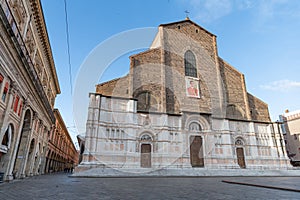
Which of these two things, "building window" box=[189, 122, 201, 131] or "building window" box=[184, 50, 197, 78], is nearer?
"building window" box=[189, 122, 201, 131]

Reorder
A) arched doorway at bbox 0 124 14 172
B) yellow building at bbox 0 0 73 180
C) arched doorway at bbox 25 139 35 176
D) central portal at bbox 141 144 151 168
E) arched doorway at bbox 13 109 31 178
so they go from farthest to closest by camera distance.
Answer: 1. central portal at bbox 141 144 151 168
2. arched doorway at bbox 25 139 35 176
3. arched doorway at bbox 13 109 31 178
4. arched doorway at bbox 0 124 14 172
5. yellow building at bbox 0 0 73 180

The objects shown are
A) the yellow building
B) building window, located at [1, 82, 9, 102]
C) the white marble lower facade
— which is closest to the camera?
the yellow building

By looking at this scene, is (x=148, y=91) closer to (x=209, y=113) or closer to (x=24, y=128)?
(x=209, y=113)

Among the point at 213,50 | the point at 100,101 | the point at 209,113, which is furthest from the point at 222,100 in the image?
the point at 100,101

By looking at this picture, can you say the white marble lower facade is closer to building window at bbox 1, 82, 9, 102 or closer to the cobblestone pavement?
building window at bbox 1, 82, 9, 102

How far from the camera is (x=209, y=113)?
1928cm

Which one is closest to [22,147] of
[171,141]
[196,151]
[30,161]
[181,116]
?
[30,161]

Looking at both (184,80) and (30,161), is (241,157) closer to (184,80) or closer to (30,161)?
(184,80)

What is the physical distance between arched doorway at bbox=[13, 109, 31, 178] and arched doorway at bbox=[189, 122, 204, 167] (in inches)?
532

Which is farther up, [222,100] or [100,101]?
[222,100]

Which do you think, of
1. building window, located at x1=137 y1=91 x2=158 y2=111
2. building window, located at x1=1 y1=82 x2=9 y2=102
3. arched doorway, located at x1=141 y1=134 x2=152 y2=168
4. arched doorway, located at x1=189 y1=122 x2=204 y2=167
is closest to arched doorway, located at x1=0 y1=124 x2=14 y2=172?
building window, located at x1=1 y1=82 x2=9 y2=102

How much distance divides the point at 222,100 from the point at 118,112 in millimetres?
11492

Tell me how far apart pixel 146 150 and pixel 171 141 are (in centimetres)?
244

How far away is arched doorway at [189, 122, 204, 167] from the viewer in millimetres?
17812
